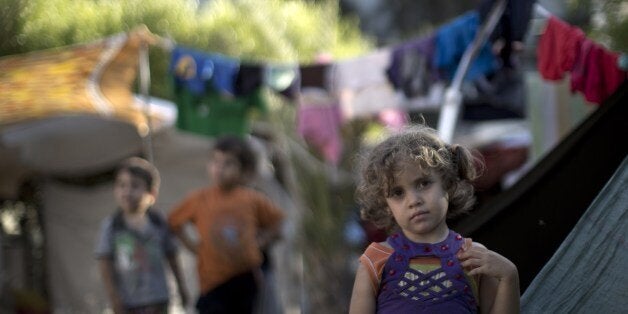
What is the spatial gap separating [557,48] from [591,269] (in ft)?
9.45

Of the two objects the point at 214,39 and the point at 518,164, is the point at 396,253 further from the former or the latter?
the point at 214,39

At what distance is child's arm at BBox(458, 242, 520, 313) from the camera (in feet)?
10.2

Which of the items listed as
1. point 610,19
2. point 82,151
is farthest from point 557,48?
point 82,151

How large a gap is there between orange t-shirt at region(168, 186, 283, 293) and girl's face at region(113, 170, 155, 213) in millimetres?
479

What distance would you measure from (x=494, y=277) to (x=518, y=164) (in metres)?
6.77

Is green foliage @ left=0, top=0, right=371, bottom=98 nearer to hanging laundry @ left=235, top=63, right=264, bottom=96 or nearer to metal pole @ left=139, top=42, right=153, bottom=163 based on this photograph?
metal pole @ left=139, top=42, right=153, bottom=163

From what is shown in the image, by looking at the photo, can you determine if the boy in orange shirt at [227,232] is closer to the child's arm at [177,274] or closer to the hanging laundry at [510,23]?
the child's arm at [177,274]

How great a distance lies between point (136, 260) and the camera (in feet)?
22.4

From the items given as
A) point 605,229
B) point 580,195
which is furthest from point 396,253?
point 580,195

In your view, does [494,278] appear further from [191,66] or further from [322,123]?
[322,123]

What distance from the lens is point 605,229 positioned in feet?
13.3

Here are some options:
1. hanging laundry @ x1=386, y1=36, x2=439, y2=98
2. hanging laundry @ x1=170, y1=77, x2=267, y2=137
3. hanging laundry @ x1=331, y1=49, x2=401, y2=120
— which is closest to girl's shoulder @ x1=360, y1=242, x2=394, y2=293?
hanging laundry @ x1=386, y1=36, x2=439, y2=98

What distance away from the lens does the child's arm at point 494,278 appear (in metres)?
3.12

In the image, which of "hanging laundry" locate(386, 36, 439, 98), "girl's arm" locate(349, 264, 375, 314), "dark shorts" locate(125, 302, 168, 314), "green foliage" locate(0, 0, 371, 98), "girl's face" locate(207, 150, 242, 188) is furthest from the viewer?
"green foliage" locate(0, 0, 371, 98)
